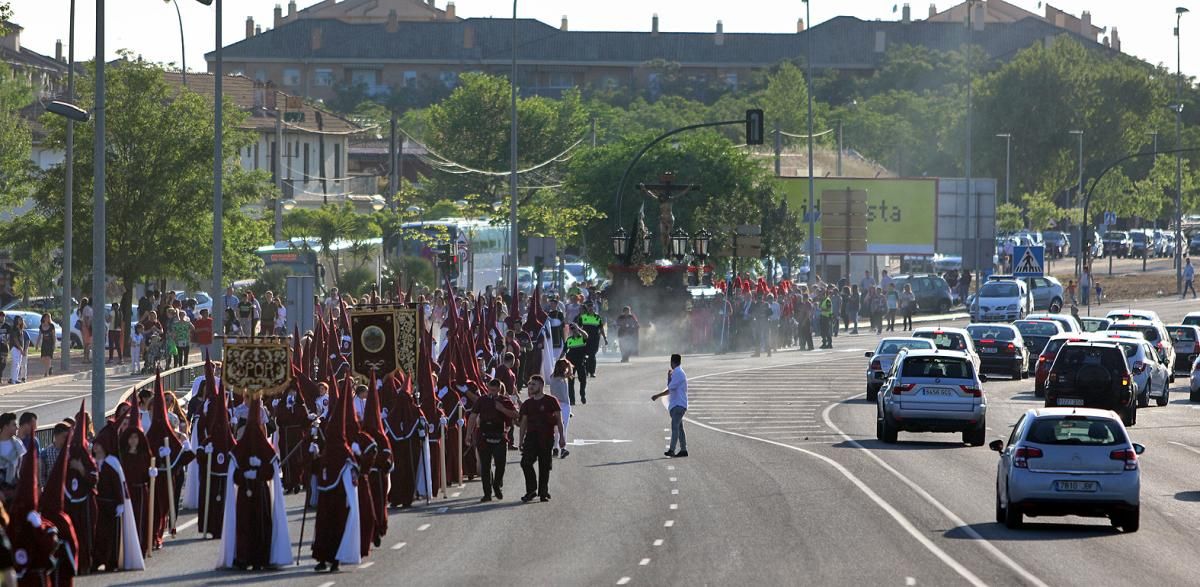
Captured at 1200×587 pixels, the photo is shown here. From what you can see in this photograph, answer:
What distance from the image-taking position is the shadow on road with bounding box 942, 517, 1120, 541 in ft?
71.9

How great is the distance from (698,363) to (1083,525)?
95.8ft

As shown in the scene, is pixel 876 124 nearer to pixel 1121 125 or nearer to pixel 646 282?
pixel 1121 125

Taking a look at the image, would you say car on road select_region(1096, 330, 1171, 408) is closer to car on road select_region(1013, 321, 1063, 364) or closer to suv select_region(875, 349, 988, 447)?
car on road select_region(1013, 321, 1063, 364)

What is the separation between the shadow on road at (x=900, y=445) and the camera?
3244 cm

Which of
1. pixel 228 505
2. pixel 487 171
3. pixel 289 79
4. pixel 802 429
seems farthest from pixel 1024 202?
pixel 228 505

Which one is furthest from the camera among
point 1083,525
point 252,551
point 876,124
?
point 876,124

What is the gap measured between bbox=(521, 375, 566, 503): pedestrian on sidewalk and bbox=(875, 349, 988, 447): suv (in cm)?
877

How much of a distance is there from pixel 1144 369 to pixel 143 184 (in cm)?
2458

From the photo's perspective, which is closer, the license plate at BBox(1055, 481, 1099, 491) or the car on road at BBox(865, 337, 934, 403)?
the license plate at BBox(1055, 481, 1099, 491)

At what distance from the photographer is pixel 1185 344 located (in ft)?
176

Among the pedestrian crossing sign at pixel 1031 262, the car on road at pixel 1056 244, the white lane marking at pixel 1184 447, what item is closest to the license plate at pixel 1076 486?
the white lane marking at pixel 1184 447

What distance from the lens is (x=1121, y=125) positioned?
128 meters

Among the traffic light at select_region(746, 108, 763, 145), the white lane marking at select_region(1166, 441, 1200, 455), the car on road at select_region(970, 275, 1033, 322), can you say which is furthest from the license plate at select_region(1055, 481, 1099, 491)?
the car on road at select_region(970, 275, 1033, 322)

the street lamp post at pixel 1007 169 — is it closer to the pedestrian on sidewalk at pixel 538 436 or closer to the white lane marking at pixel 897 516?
the white lane marking at pixel 897 516
